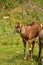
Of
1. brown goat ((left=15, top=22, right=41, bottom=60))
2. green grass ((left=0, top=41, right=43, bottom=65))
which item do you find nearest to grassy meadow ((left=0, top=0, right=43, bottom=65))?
green grass ((left=0, top=41, right=43, bottom=65))

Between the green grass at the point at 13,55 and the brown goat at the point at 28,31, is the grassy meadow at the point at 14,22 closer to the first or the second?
the green grass at the point at 13,55

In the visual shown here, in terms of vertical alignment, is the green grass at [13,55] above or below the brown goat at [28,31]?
below

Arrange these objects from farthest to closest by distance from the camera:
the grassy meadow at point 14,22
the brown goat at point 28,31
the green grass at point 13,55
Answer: the grassy meadow at point 14,22 < the green grass at point 13,55 < the brown goat at point 28,31

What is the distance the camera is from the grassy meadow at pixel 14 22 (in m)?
12.1

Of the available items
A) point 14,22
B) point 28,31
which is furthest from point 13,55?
point 14,22

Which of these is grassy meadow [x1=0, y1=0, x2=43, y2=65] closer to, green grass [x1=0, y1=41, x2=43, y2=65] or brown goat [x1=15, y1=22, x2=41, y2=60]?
green grass [x1=0, y1=41, x2=43, y2=65]

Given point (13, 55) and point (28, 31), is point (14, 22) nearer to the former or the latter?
point (13, 55)

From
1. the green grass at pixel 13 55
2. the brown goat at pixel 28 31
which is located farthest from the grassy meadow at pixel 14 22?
the brown goat at pixel 28 31

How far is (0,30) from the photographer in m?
16.9

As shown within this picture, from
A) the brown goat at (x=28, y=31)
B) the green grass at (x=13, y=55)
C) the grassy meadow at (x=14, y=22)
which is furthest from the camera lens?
the grassy meadow at (x=14, y=22)

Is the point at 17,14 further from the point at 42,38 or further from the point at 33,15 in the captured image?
the point at 42,38

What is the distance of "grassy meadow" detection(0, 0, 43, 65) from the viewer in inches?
478

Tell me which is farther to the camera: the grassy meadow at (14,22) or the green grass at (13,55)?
the grassy meadow at (14,22)

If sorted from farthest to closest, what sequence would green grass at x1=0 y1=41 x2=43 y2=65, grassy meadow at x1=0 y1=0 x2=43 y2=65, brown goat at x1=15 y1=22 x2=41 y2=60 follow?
grassy meadow at x1=0 y1=0 x2=43 y2=65, green grass at x1=0 y1=41 x2=43 y2=65, brown goat at x1=15 y1=22 x2=41 y2=60
